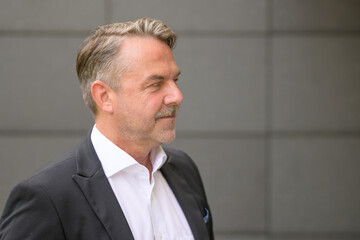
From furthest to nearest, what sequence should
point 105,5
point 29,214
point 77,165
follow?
point 105,5
point 77,165
point 29,214

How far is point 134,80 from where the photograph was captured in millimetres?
1389

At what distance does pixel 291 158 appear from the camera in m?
3.19

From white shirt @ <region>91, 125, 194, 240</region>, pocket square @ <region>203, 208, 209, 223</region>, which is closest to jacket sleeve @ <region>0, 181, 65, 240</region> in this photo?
white shirt @ <region>91, 125, 194, 240</region>

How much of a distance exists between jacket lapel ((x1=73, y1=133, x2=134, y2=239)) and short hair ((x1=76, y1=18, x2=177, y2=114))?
25 cm

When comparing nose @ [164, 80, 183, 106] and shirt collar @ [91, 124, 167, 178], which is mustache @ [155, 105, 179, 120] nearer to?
nose @ [164, 80, 183, 106]

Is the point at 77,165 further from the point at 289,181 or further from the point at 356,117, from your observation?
the point at 356,117

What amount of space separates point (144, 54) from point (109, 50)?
0.12 m

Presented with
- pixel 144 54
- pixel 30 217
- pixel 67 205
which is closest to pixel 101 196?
pixel 67 205

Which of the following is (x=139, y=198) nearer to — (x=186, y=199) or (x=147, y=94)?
(x=186, y=199)

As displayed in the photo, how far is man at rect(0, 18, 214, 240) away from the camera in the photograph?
1.26 metres

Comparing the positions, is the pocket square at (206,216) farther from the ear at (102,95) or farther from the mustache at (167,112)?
the ear at (102,95)

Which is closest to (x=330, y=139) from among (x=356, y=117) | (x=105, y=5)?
(x=356, y=117)

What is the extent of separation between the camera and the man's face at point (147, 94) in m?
1.39

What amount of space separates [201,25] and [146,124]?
186 centimetres
